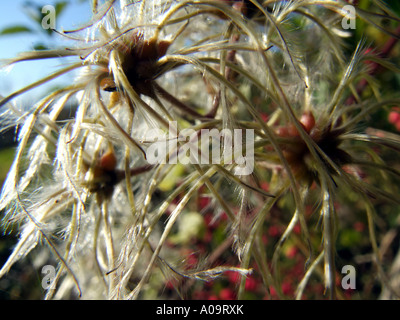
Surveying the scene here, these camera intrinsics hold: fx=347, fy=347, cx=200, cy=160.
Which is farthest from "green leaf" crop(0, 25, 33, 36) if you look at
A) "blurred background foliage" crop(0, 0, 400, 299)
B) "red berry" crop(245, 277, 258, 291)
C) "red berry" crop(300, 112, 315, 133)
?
"red berry" crop(245, 277, 258, 291)

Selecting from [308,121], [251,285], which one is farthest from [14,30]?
[251,285]

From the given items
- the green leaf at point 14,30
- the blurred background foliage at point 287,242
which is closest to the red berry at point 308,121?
the blurred background foliage at point 287,242

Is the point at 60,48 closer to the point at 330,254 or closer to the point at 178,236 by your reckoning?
the point at 330,254

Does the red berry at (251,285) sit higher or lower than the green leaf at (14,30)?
lower

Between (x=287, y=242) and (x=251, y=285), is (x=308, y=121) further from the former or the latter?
(x=251, y=285)

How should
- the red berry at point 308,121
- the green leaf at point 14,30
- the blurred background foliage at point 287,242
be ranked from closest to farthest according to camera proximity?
the red berry at point 308,121 → the blurred background foliage at point 287,242 → the green leaf at point 14,30

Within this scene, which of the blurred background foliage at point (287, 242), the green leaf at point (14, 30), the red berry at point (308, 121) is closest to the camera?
the red berry at point (308, 121)

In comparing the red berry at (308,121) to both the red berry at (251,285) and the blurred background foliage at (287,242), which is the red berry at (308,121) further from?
the red berry at (251,285)

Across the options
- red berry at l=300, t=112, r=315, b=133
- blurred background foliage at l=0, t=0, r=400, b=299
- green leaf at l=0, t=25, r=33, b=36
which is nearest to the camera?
red berry at l=300, t=112, r=315, b=133

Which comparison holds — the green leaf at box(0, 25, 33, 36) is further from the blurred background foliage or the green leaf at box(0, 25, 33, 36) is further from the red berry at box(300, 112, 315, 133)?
the red berry at box(300, 112, 315, 133)

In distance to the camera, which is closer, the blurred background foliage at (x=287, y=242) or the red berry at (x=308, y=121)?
the red berry at (x=308, y=121)

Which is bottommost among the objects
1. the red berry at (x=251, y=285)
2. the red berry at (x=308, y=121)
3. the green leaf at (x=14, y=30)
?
the red berry at (x=251, y=285)
